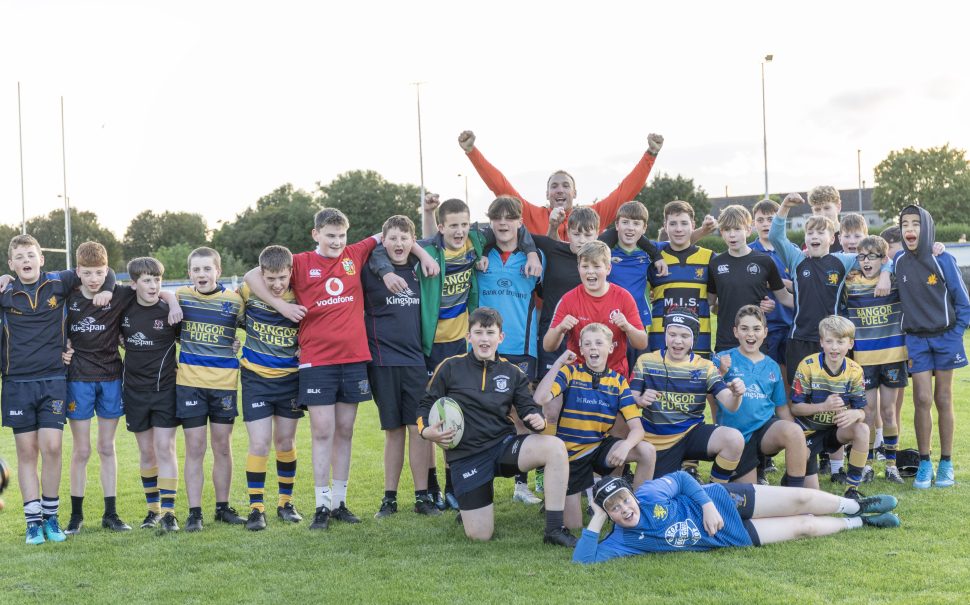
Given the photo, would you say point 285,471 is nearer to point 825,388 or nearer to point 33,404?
point 33,404

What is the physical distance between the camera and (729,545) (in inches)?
189

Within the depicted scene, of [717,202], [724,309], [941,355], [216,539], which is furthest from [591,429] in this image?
[717,202]

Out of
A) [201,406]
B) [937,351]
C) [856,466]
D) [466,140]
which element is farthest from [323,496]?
[937,351]

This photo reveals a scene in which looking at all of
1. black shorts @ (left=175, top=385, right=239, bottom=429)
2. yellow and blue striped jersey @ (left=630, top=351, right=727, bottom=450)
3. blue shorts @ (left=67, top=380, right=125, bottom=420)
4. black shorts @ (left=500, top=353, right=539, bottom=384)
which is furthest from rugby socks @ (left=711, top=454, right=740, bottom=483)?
blue shorts @ (left=67, top=380, right=125, bottom=420)

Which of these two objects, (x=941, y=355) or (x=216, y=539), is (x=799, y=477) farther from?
(x=216, y=539)

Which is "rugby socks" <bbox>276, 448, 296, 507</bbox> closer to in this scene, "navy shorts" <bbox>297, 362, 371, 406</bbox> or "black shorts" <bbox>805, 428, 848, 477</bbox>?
"navy shorts" <bbox>297, 362, 371, 406</bbox>

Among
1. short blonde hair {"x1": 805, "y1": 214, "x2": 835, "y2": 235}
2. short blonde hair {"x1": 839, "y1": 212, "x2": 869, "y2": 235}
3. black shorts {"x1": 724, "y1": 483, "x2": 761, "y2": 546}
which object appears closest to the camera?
black shorts {"x1": 724, "y1": 483, "x2": 761, "y2": 546}

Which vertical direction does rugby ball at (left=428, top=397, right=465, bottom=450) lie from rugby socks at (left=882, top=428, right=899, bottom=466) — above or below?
above

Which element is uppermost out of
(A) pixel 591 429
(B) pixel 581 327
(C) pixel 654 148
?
(C) pixel 654 148

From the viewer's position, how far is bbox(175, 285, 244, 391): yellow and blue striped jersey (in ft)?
19.0

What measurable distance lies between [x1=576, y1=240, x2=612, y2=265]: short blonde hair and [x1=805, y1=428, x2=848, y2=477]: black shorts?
194 cm

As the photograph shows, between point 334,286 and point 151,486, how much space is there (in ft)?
6.43

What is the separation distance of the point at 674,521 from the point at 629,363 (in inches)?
66.2

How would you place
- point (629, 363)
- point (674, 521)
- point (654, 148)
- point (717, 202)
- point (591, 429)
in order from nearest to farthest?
point (674, 521) → point (591, 429) → point (629, 363) → point (654, 148) → point (717, 202)
